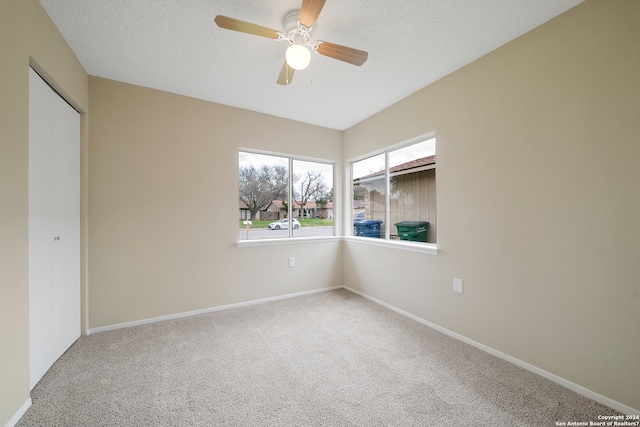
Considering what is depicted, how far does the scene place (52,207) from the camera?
1.95 m

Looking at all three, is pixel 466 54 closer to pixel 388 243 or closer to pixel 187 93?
pixel 388 243

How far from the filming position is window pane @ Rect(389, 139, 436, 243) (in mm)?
2836

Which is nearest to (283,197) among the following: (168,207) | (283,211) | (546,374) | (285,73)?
(283,211)

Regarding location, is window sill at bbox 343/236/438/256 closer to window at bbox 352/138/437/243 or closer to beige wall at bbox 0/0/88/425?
window at bbox 352/138/437/243

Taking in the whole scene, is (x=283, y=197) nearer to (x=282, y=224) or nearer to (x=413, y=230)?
(x=282, y=224)

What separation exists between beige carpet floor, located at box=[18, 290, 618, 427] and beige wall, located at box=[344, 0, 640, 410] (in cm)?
33

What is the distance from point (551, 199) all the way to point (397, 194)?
1.66 m

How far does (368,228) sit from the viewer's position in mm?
3777

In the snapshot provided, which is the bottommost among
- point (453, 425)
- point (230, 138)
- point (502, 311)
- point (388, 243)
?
point (453, 425)

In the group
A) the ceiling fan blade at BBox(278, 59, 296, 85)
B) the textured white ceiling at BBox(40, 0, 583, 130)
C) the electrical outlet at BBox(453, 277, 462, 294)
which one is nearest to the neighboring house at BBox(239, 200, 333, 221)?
the textured white ceiling at BBox(40, 0, 583, 130)

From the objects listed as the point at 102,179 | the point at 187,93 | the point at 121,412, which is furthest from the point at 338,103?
the point at 121,412

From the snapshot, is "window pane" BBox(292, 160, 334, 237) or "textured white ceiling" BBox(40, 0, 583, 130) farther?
"window pane" BBox(292, 160, 334, 237)

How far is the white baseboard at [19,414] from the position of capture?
1385 millimetres

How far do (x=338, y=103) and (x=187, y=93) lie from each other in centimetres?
176
